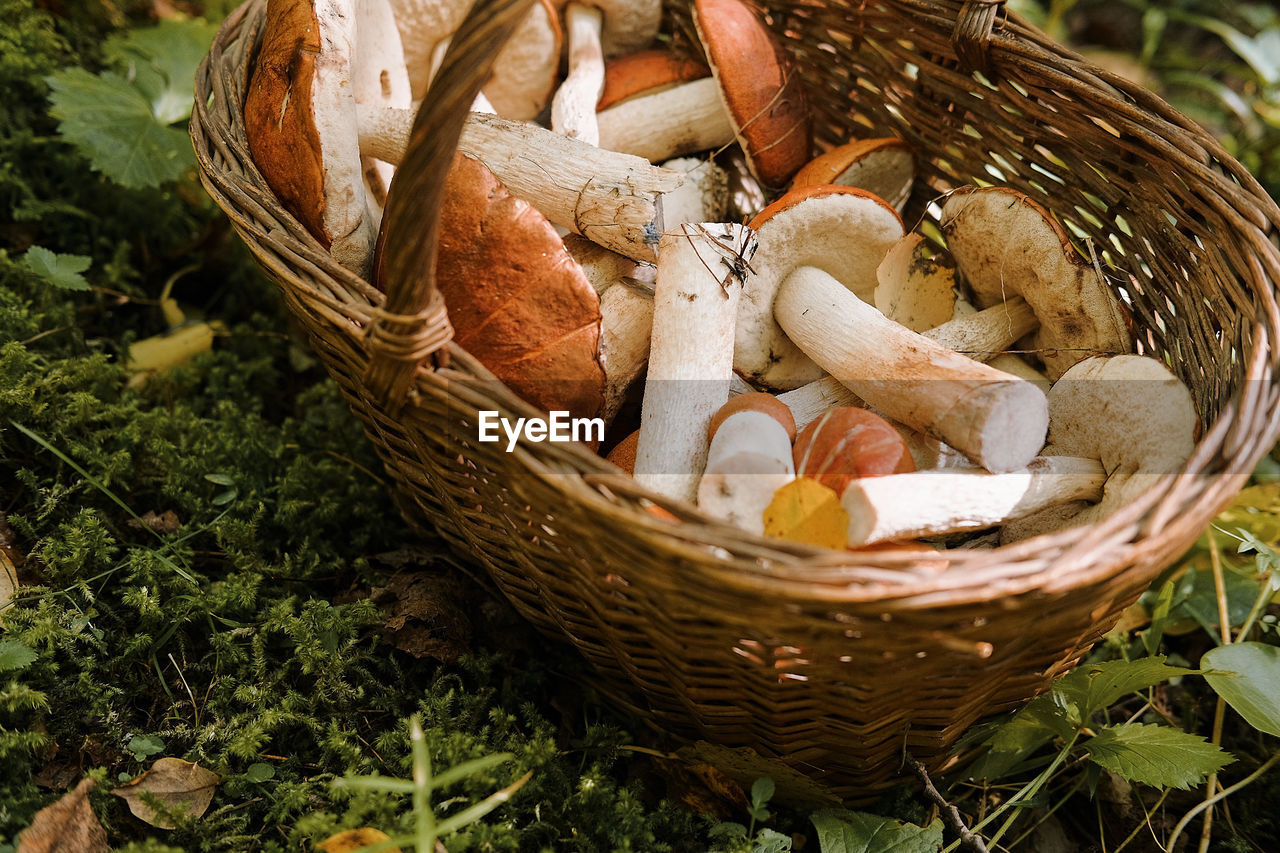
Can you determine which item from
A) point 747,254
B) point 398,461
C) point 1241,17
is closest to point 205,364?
point 398,461

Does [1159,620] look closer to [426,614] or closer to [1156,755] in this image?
[1156,755]

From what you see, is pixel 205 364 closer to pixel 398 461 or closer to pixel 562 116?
pixel 398 461

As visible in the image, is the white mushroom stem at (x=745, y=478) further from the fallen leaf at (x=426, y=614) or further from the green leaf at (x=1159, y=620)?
the green leaf at (x=1159, y=620)

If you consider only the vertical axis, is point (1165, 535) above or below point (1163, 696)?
above

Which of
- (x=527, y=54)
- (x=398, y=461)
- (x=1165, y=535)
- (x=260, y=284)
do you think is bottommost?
(x=260, y=284)

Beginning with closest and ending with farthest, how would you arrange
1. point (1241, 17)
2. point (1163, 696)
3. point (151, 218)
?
point (1163, 696) < point (151, 218) < point (1241, 17)

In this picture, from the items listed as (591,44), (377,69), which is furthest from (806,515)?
(591,44)

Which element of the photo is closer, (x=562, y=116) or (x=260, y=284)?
(x=562, y=116)
